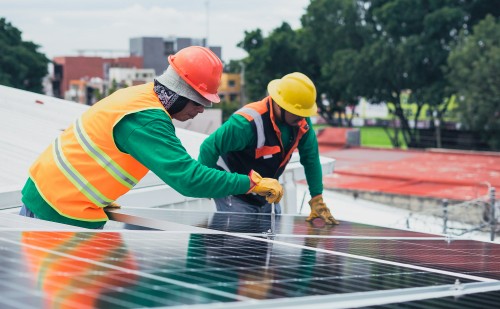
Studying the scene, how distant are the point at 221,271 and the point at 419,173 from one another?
89.4 feet

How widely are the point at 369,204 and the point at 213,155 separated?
17.7 metres

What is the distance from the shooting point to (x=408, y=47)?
44438 mm

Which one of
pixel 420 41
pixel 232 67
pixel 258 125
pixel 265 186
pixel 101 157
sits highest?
pixel 232 67

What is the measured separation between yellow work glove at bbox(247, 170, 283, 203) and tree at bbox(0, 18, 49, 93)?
149 feet

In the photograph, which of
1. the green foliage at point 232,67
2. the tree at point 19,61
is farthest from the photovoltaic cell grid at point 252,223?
the green foliage at point 232,67

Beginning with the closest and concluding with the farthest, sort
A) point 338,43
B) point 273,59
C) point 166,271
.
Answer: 1. point 166,271
2. point 338,43
3. point 273,59

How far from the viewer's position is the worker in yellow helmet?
7180 millimetres

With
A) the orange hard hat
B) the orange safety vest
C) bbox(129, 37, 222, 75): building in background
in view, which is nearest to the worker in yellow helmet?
the orange hard hat

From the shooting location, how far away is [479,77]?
37781 millimetres

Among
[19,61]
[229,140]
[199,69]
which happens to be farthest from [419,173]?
[19,61]

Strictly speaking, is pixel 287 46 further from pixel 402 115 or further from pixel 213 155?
pixel 213 155

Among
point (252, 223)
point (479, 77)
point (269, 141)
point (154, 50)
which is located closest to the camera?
point (252, 223)

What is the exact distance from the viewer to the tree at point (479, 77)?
37.5 m

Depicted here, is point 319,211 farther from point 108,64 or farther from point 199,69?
point 108,64
